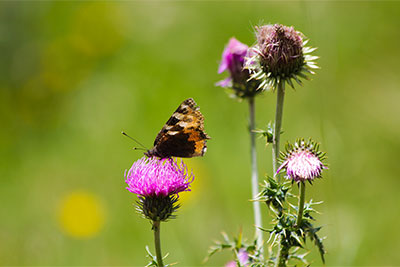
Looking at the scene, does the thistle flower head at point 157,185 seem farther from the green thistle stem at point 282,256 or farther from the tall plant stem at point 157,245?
the green thistle stem at point 282,256

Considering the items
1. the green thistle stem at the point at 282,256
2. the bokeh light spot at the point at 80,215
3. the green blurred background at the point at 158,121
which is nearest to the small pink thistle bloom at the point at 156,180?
the green thistle stem at the point at 282,256

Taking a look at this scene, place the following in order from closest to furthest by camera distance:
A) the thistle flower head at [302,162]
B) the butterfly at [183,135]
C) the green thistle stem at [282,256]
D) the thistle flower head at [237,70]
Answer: the thistle flower head at [302,162] → the green thistle stem at [282,256] → the butterfly at [183,135] → the thistle flower head at [237,70]

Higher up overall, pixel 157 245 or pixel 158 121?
pixel 158 121

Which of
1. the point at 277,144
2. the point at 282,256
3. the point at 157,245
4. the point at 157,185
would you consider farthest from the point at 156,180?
the point at 282,256

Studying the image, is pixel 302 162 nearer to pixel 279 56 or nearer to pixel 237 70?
pixel 279 56

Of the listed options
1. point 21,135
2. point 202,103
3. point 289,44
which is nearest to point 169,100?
point 202,103
